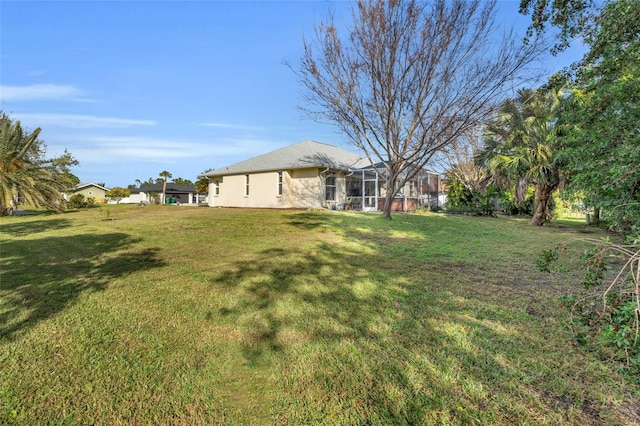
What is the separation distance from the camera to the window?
19797 millimetres

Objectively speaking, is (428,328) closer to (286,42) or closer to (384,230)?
(384,230)

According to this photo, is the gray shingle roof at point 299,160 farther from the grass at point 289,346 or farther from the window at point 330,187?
the grass at point 289,346

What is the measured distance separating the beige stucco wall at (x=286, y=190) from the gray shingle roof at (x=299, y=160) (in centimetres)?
53

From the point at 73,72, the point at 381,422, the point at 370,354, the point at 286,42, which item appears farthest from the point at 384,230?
the point at 73,72

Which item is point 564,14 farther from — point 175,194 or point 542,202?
point 175,194

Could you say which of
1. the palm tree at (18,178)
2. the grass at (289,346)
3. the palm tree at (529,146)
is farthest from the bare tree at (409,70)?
the palm tree at (18,178)

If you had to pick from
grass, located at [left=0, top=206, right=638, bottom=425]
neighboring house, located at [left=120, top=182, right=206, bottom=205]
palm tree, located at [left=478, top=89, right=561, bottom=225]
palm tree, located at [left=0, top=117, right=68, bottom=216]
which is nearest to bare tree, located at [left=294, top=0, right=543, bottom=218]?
palm tree, located at [left=478, top=89, right=561, bottom=225]

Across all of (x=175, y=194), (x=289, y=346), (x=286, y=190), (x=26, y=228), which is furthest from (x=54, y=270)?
(x=175, y=194)

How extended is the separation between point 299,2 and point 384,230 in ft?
29.3

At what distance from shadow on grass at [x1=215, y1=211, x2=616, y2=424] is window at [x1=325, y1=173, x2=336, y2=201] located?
586 inches

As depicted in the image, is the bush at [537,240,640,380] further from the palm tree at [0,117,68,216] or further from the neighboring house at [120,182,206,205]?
the neighboring house at [120,182,206,205]

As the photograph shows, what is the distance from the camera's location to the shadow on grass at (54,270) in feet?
11.6

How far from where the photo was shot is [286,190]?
66.0 feet

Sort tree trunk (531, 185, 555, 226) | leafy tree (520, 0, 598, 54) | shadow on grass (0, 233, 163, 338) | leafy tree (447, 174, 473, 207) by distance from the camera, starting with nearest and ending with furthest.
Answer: shadow on grass (0, 233, 163, 338), leafy tree (520, 0, 598, 54), tree trunk (531, 185, 555, 226), leafy tree (447, 174, 473, 207)
